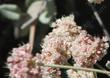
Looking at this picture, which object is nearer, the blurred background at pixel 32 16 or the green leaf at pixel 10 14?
the blurred background at pixel 32 16

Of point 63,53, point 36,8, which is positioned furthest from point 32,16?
point 63,53

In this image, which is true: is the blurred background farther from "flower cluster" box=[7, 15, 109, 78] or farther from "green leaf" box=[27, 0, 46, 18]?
"flower cluster" box=[7, 15, 109, 78]

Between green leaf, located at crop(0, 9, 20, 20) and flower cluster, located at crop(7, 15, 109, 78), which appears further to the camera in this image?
green leaf, located at crop(0, 9, 20, 20)

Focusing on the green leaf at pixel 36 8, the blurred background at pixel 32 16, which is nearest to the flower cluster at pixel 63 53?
the blurred background at pixel 32 16

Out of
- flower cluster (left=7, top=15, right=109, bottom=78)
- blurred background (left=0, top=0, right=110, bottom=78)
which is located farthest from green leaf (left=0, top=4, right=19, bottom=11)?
flower cluster (left=7, top=15, right=109, bottom=78)

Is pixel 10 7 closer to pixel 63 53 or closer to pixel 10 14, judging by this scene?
pixel 10 14

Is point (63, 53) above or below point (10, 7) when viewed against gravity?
below

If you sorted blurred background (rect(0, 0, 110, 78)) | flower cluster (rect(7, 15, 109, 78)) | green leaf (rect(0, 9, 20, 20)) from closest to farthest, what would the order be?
flower cluster (rect(7, 15, 109, 78)) → blurred background (rect(0, 0, 110, 78)) → green leaf (rect(0, 9, 20, 20))

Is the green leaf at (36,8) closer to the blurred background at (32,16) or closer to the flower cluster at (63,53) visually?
the blurred background at (32,16)
